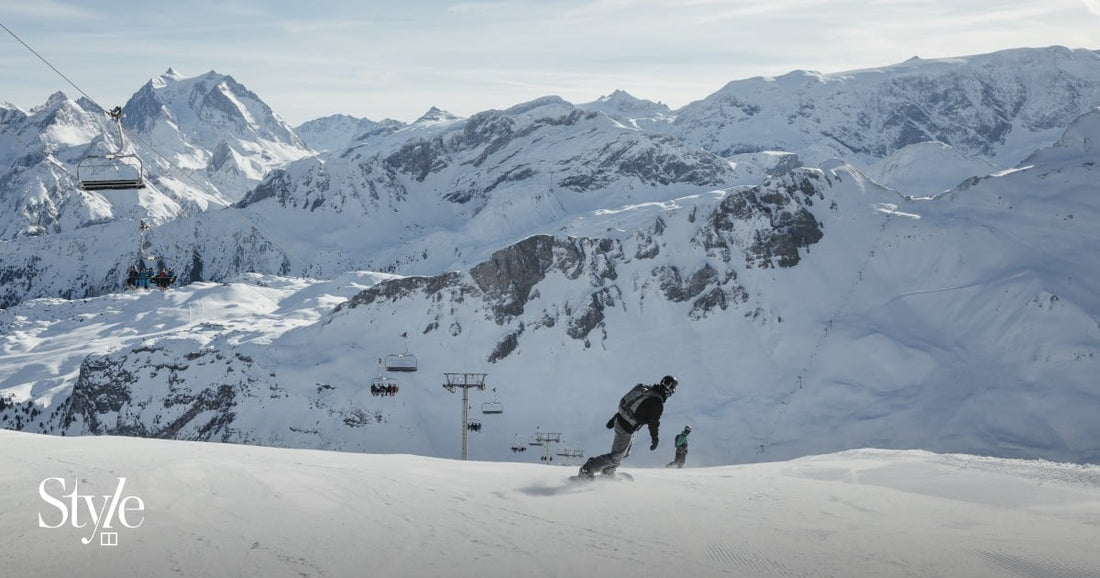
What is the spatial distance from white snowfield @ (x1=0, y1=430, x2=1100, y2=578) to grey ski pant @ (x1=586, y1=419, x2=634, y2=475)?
0.61 metres

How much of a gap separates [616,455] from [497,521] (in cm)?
496

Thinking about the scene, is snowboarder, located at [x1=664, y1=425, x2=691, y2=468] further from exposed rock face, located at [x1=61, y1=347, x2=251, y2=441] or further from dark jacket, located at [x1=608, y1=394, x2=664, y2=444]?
exposed rock face, located at [x1=61, y1=347, x2=251, y2=441]

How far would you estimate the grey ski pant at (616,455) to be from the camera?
53.0ft

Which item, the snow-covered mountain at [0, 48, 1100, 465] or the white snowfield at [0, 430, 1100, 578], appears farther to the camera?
the snow-covered mountain at [0, 48, 1100, 465]

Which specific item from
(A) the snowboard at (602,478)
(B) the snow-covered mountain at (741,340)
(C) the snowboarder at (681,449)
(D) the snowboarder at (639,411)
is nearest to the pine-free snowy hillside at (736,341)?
(B) the snow-covered mountain at (741,340)

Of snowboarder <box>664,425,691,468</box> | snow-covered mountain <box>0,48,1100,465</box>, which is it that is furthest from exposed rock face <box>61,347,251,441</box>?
snowboarder <box>664,425,691,468</box>

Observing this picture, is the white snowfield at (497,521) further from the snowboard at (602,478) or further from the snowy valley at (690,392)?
the snowboard at (602,478)

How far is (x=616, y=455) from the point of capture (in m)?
16.6

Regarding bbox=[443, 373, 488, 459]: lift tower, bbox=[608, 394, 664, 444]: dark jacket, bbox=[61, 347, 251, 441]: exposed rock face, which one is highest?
bbox=[608, 394, 664, 444]: dark jacket

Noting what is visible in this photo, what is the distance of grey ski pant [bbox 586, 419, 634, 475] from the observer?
1616cm

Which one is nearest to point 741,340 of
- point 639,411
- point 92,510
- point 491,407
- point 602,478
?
point 491,407

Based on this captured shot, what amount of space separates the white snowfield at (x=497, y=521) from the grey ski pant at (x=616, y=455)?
0.61m

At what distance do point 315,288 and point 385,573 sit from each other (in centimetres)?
15850

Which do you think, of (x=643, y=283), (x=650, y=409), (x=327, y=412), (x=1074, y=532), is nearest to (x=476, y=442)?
(x=327, y=412)
